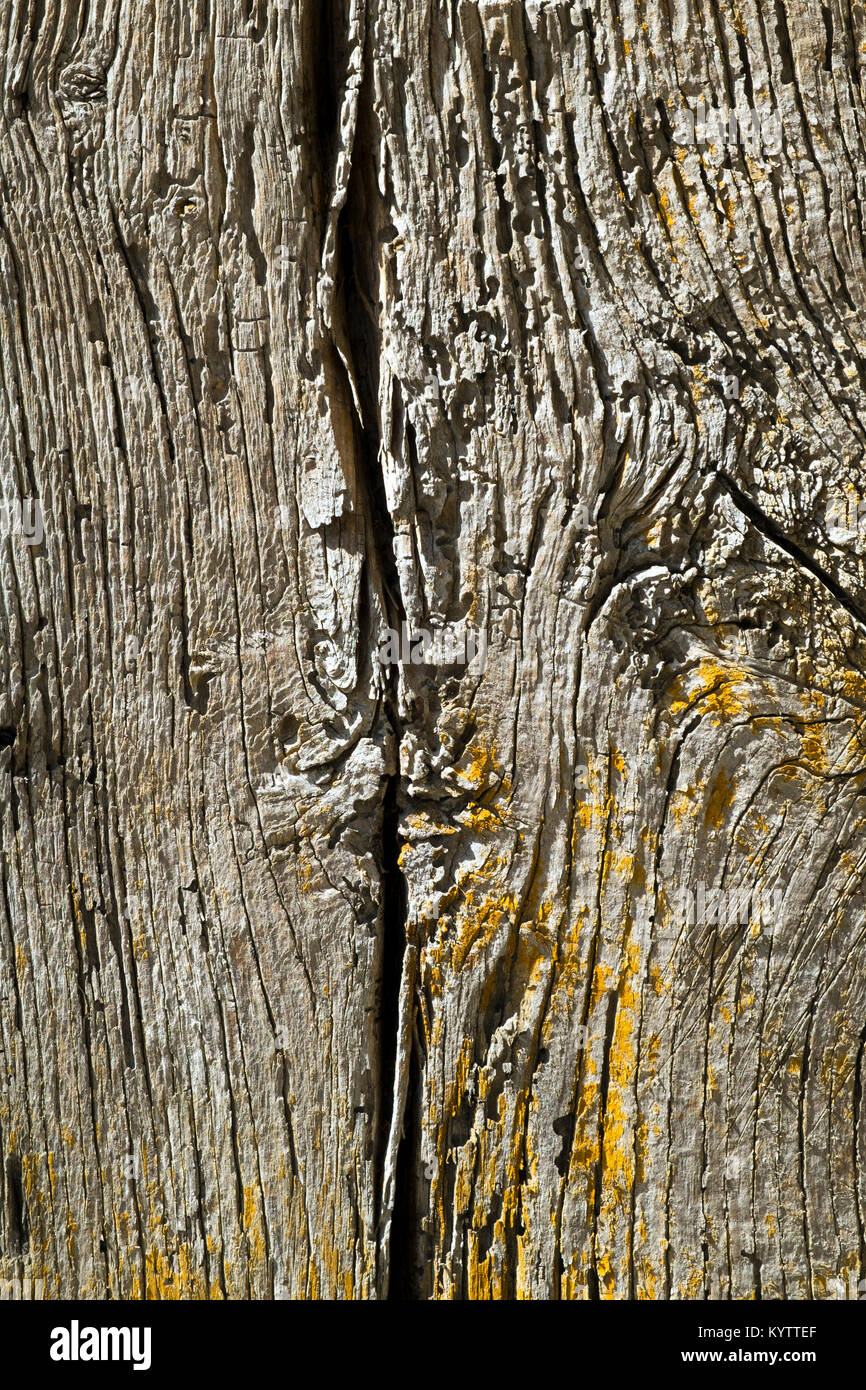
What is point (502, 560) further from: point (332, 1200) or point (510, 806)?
point (332, 1200)

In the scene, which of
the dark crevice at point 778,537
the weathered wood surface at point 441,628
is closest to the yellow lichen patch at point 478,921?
the weathered wood surface at point 441,628

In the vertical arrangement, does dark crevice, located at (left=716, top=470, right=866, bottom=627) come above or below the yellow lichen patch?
above

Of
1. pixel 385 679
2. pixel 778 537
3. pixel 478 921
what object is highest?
pixel 778 537

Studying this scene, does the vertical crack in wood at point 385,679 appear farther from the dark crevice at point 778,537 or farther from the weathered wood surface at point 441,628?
the dark crevice at point 778,537

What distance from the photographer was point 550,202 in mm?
1195

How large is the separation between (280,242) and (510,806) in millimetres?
829

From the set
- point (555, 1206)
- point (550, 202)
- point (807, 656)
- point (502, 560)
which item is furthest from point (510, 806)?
point (550, 202)

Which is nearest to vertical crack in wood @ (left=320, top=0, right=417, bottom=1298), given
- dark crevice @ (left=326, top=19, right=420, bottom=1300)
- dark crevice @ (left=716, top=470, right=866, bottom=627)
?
dark crevice @ (left=326, top=19, right=420, bottom=1300)

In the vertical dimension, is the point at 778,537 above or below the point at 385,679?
above

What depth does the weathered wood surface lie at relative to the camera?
119 centimetres

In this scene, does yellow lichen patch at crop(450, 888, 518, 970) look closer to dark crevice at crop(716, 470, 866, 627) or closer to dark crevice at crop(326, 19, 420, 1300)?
dark crevice at crop(326, 19, 420, 1300)

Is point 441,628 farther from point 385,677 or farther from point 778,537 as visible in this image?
point 778,537

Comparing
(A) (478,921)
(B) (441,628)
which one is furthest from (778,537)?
(A) (478,921)

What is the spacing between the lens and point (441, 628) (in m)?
1.25
